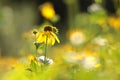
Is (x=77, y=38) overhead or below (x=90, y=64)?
overhead

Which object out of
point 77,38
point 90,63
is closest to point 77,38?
point 77,38

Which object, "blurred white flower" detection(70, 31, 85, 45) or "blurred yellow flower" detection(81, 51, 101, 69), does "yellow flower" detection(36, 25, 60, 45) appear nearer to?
"blurred yellow flower" detection(81, 51, 101, 69)

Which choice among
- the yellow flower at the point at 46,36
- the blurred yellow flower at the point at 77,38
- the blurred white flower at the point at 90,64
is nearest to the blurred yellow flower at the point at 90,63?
the blurred white flower at the point at 90,64

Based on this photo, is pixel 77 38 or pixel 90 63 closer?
pixel 90 63

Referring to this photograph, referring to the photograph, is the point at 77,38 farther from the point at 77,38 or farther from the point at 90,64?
the point at 90,64

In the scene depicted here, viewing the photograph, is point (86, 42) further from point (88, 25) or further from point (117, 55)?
point (117, 55)

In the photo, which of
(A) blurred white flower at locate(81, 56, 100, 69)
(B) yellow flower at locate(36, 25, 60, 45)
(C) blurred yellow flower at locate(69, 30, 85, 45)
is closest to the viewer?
(A) blurred white flower at locate(81, 56, 100, 69)

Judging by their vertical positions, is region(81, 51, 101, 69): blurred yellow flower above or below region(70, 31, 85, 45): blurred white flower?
below

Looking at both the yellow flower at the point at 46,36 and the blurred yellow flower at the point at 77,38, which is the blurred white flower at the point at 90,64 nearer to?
the yellow flower at the point at 46,36

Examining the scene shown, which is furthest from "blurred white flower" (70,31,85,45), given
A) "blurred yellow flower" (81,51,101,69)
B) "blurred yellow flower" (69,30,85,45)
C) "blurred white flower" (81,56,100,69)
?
"blurred white flower" (81,56,100,69)

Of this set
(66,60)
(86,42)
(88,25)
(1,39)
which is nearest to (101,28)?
(86,42)

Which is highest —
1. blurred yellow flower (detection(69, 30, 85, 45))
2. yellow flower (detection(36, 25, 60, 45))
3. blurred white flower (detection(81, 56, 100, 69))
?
blurred yellow flower (detection(69, 30, 85, 45))
